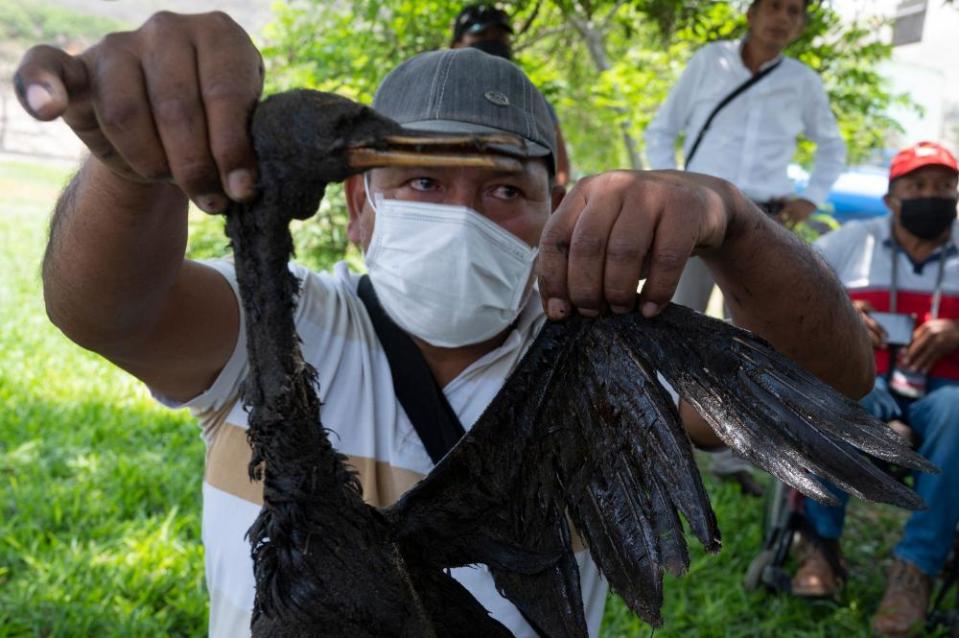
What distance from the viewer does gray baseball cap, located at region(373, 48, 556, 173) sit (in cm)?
212

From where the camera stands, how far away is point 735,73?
5.12 metres

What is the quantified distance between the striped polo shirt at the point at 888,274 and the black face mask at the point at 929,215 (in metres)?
0.09

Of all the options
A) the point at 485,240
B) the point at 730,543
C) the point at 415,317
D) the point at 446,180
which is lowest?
the point at 730,543

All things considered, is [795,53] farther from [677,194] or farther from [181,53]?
[181,53]

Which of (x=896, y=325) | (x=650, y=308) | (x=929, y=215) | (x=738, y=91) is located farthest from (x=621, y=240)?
(x=738, y=91)

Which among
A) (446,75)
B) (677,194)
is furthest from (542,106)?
(677,194)

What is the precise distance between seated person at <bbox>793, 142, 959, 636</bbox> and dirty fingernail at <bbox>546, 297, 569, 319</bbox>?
292cm

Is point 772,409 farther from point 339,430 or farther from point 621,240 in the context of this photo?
point 339,430

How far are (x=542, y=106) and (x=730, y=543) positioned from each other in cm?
324

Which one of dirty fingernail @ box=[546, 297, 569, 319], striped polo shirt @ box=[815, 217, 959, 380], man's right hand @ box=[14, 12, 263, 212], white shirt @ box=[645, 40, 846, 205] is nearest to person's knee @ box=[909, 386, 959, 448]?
striped polo shirt @ box=[815, 217, 959, 380]

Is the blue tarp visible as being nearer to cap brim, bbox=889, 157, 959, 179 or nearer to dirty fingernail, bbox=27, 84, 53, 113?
cap brim, bbox=889, 157, 959, 179

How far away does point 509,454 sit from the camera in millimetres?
1677

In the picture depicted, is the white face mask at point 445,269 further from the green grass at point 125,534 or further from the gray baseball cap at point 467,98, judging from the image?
the green grass at point 125,534

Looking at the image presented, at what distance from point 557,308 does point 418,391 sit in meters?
0.62
